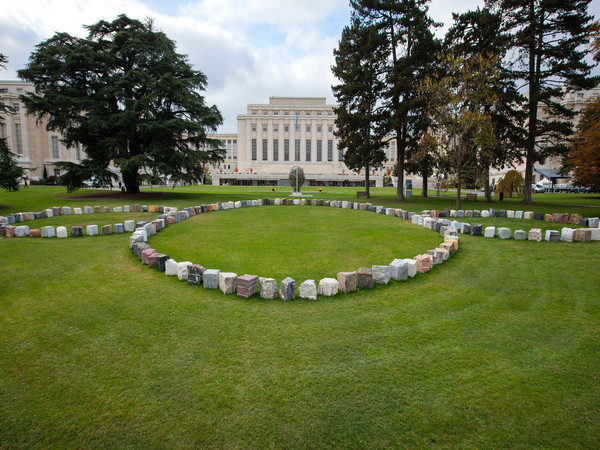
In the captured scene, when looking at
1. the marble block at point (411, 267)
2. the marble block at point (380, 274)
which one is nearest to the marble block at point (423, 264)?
the marble block at point (411, 267)

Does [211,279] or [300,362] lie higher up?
[211,279]

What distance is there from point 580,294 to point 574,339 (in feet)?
6.67

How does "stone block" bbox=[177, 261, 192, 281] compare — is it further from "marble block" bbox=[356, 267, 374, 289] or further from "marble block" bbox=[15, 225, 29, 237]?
"marble block" bbox=[15, 225, 29, 237]

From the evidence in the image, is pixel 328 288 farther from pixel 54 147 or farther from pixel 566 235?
pixel 54 147

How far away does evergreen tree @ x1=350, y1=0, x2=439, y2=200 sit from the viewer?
71.2 ft

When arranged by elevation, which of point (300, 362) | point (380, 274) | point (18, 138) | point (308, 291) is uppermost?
point (18, 138)

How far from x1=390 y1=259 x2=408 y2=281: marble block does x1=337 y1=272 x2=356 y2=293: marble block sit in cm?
103

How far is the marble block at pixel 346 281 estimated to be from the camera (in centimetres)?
555

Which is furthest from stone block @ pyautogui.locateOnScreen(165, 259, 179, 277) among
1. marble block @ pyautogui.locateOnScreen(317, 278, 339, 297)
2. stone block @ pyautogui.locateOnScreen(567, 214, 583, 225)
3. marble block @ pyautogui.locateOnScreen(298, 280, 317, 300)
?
stone block @ pyautogui.locateOnScreen(567, 214, 583, 225)

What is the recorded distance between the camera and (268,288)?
525 centimetres

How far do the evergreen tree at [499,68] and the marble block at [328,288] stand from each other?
18402 millimetres

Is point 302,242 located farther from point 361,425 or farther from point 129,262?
point 361,425

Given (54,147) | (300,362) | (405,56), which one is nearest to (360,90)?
(405,56)

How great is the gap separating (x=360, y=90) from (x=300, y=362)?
79.8ft
